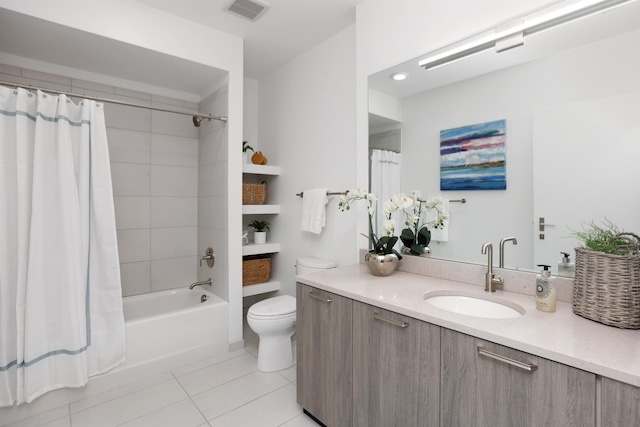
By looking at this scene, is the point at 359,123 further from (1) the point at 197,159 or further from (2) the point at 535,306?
(1) the point at 197,159

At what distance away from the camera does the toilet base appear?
7.43 ft

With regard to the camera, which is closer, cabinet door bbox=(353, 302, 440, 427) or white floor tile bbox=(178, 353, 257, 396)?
cabinet door bbox=(353, 302, 440, 427)

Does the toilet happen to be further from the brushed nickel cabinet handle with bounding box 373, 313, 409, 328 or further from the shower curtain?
the brushed nickel cabinet handle with bounding box 373, 313, 409, 328

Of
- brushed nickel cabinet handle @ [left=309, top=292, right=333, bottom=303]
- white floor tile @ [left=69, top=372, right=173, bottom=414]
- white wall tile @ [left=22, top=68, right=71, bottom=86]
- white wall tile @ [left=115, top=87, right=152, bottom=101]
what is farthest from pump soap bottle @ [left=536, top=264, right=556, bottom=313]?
white wall tile @ [left=22, top=68, right=71, bottom=86]

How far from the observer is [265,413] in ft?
5.95

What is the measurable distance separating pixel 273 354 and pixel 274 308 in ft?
1.07

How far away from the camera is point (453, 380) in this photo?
111cm

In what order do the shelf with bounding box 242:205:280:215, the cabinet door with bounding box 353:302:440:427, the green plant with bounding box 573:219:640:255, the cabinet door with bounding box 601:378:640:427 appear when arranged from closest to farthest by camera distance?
the cabinet door with bounding box 601:378:640:427 < the green plant with bounding box 573:219:640:255 < the cabinet door with bounding box 353:302:440:427 < the shelf with bounding box 242:205:280:215

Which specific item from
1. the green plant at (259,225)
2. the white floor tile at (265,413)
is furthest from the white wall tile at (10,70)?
the white floor tile at (265,413)

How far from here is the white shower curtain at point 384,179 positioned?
1982 mm

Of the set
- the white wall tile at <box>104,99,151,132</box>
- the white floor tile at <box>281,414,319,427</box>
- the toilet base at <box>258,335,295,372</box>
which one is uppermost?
the white wall tile at <box>104,99,151,132</box>

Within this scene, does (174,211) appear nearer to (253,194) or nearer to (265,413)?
(253,194)

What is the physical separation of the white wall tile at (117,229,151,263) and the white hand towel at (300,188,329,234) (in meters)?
1.45

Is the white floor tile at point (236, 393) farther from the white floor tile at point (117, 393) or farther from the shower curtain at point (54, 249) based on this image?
the shower curtain at point (54, 249)
